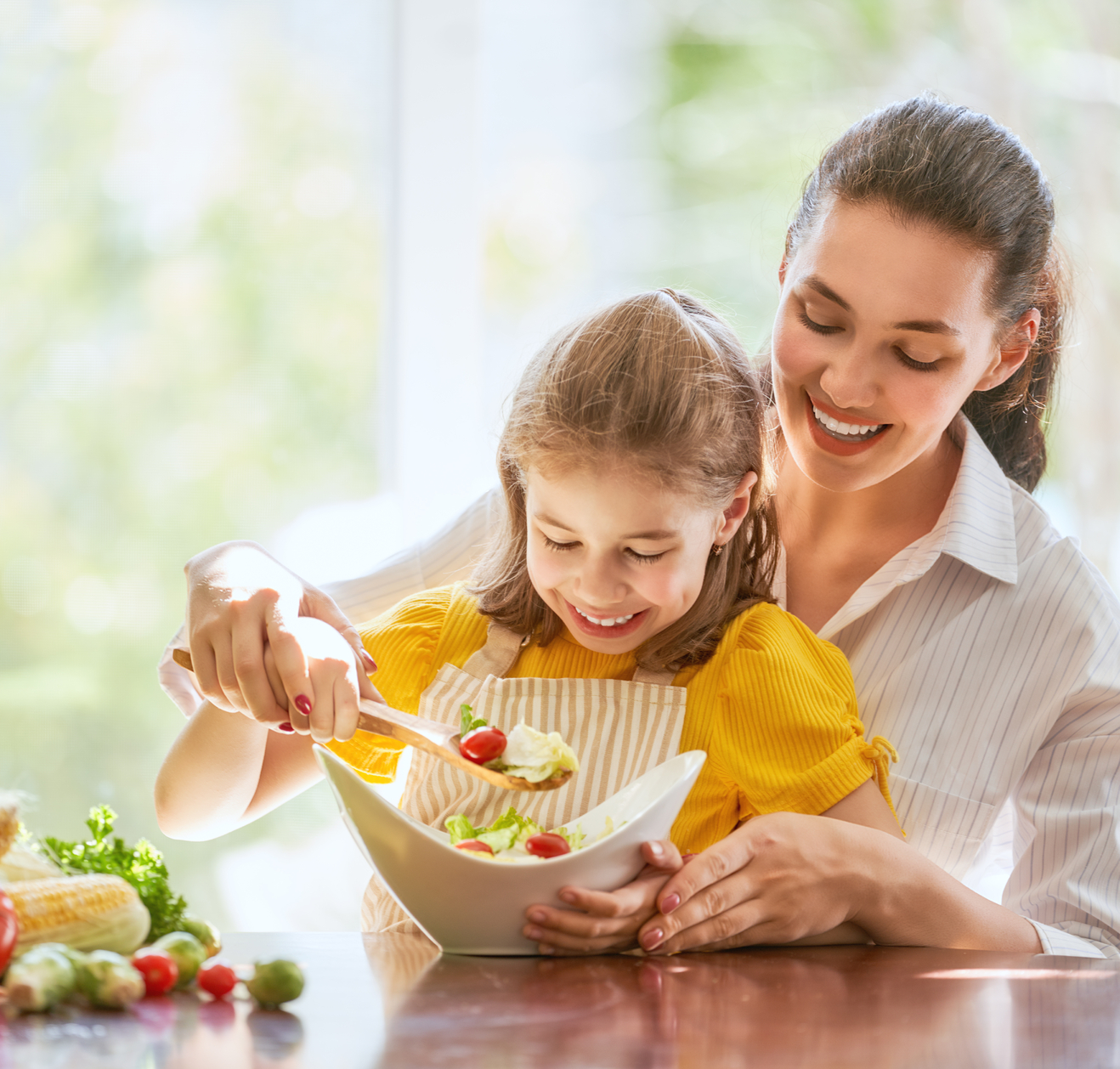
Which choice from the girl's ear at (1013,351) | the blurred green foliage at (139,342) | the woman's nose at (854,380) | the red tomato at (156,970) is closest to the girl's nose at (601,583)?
the woman's nose at (854,380)

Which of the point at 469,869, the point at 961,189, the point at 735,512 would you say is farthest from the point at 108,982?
the point at 961,189

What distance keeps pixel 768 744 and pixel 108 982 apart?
77 cm

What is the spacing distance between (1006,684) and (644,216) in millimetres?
2873

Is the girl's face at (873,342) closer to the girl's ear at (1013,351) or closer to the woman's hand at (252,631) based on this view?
the girl's ear at (1013,351)

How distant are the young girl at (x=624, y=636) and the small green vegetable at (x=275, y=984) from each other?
34 centimetres

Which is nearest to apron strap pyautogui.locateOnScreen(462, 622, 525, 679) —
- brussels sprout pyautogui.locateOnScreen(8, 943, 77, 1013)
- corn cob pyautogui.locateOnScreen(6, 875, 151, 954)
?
corn cob pyautogui.locateOnScreen(6, 875, 151, 954)

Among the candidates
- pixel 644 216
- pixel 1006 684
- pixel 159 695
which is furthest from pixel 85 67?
pixel 1006 684

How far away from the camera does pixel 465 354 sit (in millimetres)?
3270

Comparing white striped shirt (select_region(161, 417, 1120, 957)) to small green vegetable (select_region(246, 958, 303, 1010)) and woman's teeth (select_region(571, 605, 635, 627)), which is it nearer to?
woman's teeth (select_region(571, 605, 635, 627))

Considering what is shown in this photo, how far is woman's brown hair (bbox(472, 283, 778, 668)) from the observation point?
1.39 meters

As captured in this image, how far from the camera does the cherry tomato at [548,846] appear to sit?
1.20 metres

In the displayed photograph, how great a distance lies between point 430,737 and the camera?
1.18m

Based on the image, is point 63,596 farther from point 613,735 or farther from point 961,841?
point 961,841

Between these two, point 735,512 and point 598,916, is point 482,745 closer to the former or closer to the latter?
point 598,916
